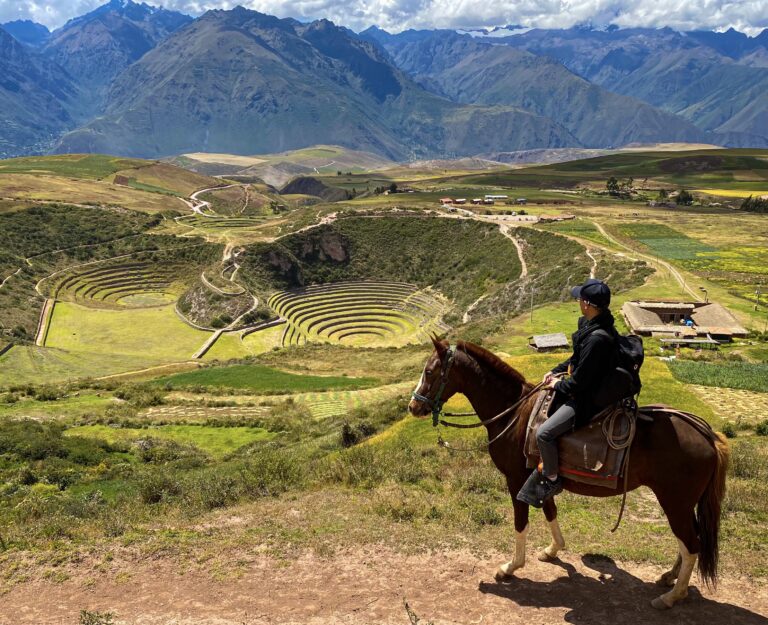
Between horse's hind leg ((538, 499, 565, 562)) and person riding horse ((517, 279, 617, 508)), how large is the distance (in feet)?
3.67

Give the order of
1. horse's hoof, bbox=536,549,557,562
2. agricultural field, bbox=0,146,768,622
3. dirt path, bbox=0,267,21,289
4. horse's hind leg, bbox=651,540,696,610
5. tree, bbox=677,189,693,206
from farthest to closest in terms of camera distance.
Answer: tree, bbox=677,189,693,206, dirt path, bbox=0,267,21,289, agricultural field, bbox=0,146,768,622, horse's hoof, bbox=536,549,557,562, horse's hind leg, bbox=651,540,696,610

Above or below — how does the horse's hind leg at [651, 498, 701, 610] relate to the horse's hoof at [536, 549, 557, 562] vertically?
above

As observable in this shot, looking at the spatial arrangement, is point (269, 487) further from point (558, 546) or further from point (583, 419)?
point (583, 419)

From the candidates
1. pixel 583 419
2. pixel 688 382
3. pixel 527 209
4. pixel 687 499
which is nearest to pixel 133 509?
pixel 583 419

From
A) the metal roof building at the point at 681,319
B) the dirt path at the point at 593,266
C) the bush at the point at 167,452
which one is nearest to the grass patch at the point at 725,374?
the metal roof building at the point at 681,319

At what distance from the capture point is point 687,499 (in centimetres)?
921

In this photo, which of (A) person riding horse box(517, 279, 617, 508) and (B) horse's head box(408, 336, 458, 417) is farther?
(B) horse's head box(408, 336, 458, 417)

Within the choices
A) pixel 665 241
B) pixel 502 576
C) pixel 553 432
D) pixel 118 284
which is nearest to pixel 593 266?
pixel 665 241

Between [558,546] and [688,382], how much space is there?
19.7 m

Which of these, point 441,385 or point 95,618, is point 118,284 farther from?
point 441,385

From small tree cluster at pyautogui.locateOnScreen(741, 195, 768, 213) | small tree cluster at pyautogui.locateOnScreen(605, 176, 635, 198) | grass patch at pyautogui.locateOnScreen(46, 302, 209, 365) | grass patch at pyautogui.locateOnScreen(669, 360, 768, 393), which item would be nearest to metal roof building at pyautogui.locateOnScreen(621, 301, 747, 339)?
grass patch at pyautogui.locateOnScreen(669, 360, 768, 393)

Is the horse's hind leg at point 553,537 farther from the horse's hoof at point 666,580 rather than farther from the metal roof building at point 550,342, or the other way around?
the metal roof building at point 550,342

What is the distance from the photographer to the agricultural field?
12391mm

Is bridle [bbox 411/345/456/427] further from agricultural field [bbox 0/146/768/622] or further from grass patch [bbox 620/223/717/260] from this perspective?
grass patch [bbox 620/223/717/260]
